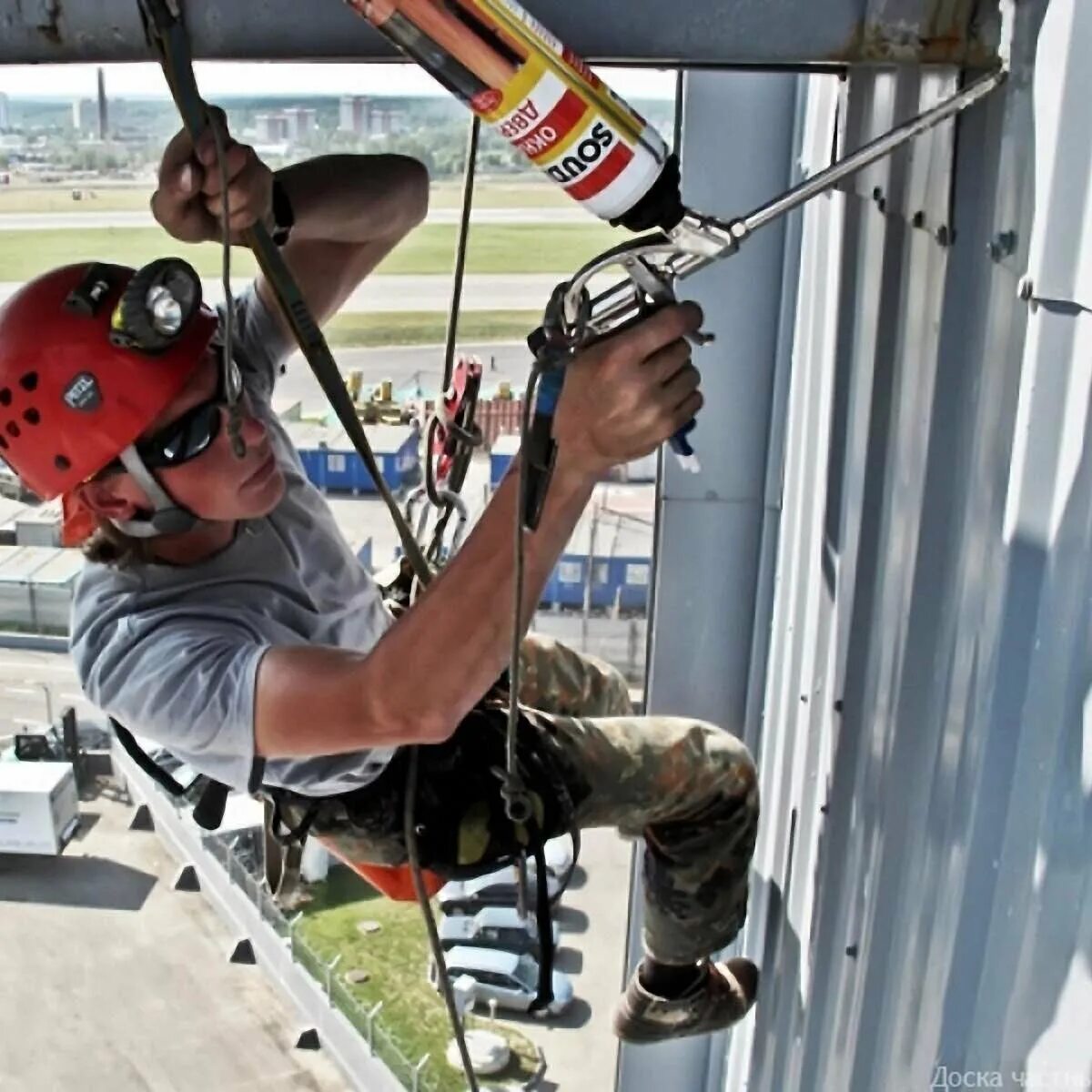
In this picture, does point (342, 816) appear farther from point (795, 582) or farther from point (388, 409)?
point (388, 409)

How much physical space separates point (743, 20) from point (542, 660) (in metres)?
1.27

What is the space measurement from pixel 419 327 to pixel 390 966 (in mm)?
Answer: 3021

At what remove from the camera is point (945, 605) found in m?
1.18

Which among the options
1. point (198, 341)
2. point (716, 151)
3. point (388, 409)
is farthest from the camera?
point (388, 409)

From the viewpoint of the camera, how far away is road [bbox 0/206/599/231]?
3164 millimetres

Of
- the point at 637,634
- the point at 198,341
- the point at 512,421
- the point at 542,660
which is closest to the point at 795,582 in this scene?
the point at 542,660

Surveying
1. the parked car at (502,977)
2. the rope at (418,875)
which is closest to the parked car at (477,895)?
the parked car at (502,977)

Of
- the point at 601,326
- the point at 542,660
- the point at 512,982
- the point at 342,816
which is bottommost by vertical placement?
the point at 512,982

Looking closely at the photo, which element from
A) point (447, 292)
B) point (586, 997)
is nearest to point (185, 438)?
point (447, 292)

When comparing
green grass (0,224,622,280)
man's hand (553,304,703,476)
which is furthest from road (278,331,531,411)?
man's hand (553,304,703,476)

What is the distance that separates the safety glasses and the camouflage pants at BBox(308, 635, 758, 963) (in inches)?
21.8

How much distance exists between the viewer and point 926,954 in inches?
46.2

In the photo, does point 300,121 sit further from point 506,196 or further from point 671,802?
point 671,802

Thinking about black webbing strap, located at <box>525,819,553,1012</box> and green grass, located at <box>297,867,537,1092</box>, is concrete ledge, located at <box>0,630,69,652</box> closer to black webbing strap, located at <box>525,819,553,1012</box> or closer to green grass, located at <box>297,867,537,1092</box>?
green grass, located at <box>297,867,537,1092</box>
